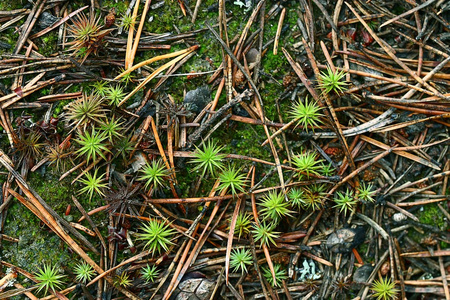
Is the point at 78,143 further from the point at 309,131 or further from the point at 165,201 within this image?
the point at 309,131

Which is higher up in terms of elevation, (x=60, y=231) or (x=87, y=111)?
(x=87, y=111)

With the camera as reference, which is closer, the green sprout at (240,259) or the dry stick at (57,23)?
the green sprout at (240,259)

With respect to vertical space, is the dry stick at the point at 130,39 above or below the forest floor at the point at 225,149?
above

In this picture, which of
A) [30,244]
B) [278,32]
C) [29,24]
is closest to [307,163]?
[278,32]

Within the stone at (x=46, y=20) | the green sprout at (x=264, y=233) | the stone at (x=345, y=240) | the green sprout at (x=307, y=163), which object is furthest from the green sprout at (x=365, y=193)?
the stone at (x=46, y=20)

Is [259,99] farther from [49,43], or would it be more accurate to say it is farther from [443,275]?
[443,275]

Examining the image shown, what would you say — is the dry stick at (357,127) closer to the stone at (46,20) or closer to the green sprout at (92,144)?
the green sprout at (92,144)

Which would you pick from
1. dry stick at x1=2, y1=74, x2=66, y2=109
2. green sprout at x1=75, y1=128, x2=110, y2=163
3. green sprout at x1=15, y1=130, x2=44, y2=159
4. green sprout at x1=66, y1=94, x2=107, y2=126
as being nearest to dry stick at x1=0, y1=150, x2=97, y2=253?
green sprout at x1=15, y1=130, x2=44, y2=159
